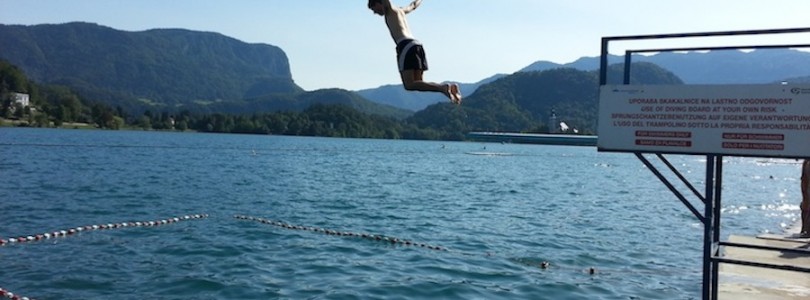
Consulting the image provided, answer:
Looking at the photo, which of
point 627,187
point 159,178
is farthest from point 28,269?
point 627,187

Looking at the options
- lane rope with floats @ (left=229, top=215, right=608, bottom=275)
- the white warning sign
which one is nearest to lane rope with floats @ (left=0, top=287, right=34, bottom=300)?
the white warning sign

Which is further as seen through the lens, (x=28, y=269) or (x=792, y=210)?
(x=792, y=210)

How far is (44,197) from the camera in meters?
39.8

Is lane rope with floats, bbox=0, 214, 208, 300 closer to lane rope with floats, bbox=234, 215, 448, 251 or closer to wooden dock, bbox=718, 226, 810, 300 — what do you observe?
lane rope with floats, bbox=234, 215, 448, 251

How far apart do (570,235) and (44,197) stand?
29.2 meters

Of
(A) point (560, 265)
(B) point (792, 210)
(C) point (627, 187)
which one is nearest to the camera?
(A) point (560, 265)

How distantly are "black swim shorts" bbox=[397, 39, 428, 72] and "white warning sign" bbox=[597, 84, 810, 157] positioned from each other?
4.03 metres

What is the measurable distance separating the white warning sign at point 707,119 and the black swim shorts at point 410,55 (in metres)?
4.03

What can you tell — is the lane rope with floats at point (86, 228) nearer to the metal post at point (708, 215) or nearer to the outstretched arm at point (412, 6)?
the outstretched arm at point (412, 6)

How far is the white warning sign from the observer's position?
29.9ft

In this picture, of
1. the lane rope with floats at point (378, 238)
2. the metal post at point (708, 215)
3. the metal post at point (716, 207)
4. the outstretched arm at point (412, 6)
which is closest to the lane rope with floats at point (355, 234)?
the lane rope with floats at point (378, 238)

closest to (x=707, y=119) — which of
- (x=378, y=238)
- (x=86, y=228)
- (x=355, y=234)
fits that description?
(x=378, y=238)

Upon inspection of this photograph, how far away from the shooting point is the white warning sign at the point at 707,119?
9.10m

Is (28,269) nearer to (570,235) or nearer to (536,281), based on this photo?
(536,281)
